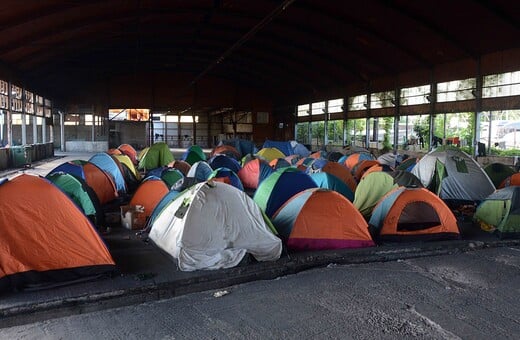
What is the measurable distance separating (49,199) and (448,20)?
58.2 feet

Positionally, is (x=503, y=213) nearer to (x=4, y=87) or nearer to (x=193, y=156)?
(x=193, y=156)

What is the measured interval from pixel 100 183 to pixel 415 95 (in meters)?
18.3

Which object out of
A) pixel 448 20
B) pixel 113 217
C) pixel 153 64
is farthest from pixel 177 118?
pixel 113 217

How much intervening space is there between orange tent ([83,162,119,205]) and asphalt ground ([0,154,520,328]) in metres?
3.49

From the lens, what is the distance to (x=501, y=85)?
763 inches

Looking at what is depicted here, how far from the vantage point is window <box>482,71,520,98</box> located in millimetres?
18641

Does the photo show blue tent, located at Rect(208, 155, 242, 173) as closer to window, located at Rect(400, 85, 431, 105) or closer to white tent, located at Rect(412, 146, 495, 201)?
white tent, located at Rect(412, 146, 495, 201)

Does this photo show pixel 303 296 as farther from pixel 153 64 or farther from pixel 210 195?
pixel 153 64

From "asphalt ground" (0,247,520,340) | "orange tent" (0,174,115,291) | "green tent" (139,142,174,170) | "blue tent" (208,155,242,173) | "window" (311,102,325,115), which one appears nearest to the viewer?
"asphalt ground" (0,247,520,340)

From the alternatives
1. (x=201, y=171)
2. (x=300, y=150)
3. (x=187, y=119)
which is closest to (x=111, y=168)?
(x=201, y=171)

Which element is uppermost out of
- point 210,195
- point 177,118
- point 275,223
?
point 177,118

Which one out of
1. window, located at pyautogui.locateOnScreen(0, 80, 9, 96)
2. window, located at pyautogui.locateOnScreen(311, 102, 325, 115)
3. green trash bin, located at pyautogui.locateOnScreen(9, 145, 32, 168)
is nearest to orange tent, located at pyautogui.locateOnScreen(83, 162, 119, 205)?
green trash bin, located at pyautogui.locateOnScreen(9, 145, 32, 168)

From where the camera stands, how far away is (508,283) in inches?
271

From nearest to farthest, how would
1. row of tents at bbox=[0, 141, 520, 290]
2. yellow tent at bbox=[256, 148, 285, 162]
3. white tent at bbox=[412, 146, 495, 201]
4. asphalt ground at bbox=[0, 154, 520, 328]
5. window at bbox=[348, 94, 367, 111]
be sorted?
asphalt ground at bbox=[0, 154, 520, 328]
row of tents at bbox=[0, 141, 520, 290]
white tent at bbox=[412, 146, 495, 201]
yellow tent at bbox=[256, 148, 285, 162]
window at bbox=[348, 94, 367, 111]
